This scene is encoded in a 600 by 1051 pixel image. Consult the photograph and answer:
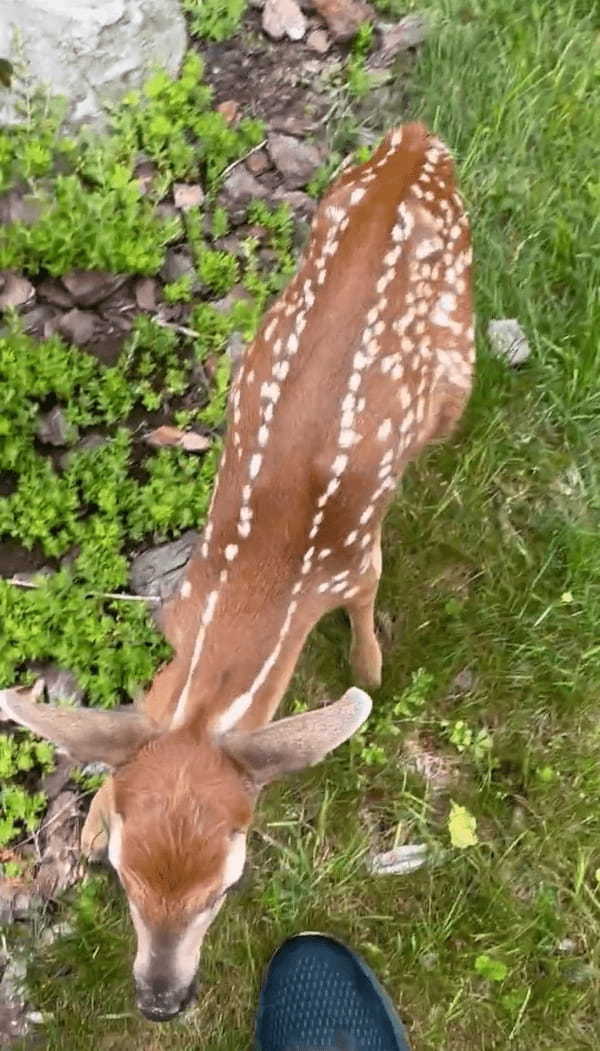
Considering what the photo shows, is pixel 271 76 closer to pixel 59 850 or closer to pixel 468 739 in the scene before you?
pixel 468 739

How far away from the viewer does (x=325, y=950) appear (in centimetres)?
304

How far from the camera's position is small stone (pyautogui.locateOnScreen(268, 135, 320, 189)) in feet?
11.6

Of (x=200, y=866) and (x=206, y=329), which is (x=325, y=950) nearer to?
(x=200, y=866)

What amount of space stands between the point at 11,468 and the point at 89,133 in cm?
102

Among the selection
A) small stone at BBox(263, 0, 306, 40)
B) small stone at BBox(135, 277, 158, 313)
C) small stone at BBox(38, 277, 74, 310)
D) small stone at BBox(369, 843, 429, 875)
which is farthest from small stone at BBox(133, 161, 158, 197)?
small stone at BBox(369, 843, 429, 875)

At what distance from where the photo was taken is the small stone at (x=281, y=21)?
3.69 meters

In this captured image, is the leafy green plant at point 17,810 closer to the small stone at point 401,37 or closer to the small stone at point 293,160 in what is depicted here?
the small stone at point 293,160

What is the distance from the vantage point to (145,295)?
10.9ft

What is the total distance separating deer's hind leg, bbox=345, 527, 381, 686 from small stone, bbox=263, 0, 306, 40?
171 centimetres

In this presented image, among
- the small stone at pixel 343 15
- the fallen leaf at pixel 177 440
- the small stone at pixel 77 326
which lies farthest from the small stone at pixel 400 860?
the small stone at pixel 343 15

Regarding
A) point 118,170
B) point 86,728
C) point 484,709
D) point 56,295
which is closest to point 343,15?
point 118,170

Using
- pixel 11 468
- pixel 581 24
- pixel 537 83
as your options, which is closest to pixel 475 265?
pixel 537 83

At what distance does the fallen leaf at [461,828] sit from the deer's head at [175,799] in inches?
41.5

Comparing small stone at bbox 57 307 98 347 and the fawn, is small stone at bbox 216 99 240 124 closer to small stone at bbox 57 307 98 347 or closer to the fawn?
the fawn
